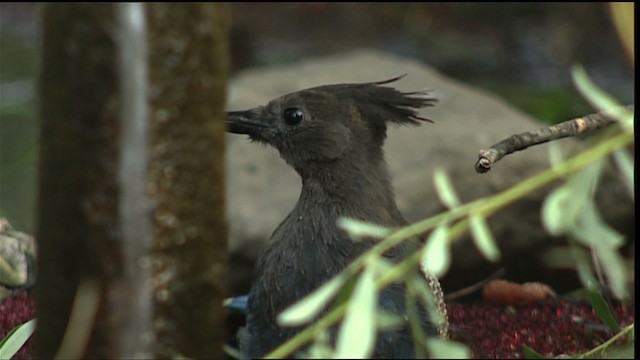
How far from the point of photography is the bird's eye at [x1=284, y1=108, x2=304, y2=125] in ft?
9.10

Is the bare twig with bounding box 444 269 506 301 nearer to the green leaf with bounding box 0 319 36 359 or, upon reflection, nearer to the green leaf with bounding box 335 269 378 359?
the green leaf with bounding box 0 319 36 359

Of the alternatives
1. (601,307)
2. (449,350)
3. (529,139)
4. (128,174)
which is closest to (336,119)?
(601,307)

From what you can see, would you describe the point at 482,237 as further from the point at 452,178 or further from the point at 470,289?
the point at 452,178

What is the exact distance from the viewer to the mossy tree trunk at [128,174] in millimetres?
1741

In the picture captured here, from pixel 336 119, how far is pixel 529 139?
89 cm

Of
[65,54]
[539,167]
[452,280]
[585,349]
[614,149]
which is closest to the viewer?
[614,149]

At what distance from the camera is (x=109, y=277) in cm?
177

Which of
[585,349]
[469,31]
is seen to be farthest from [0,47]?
[585,349]

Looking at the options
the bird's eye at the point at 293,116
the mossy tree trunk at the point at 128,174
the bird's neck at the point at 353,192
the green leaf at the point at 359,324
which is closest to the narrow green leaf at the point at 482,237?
the green leaf at the point at 359,324

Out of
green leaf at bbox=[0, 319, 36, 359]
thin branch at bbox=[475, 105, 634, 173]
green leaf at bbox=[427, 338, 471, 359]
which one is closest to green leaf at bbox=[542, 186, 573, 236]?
green leaf at bbox=[427, 338, 471, 359]

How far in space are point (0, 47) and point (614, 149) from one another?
24.2 feet

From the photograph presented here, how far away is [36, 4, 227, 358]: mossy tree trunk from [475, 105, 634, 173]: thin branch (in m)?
0.44

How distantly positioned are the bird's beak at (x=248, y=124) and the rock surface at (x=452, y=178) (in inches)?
36.3

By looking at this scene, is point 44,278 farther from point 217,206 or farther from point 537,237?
point 537,237
